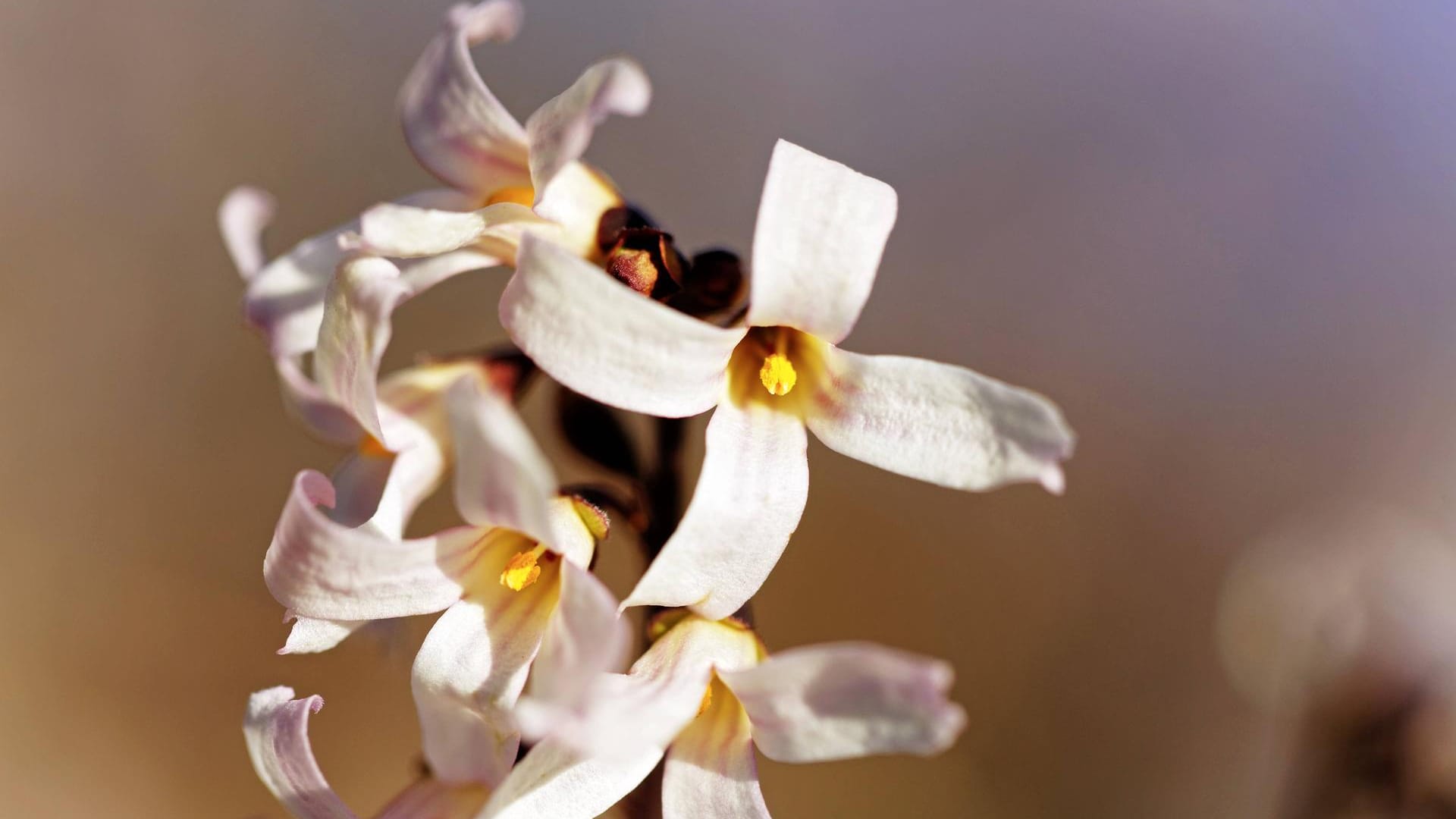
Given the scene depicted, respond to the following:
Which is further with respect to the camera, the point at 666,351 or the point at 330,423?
the point at 330,423

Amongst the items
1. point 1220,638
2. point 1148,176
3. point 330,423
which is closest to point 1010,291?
point 1148,176

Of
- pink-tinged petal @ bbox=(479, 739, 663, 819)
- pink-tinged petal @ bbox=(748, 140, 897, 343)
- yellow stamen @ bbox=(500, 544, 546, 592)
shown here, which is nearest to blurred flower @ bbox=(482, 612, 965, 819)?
pink-tinged petal @ bbox=(479, 739, 663, 819)

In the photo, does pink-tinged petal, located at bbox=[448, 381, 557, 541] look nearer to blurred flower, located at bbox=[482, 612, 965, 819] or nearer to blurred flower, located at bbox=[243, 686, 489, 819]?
blurred flower, located at bbox=[482, 612, 965, 819]

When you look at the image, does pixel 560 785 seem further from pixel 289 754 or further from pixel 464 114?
pixel 464 114

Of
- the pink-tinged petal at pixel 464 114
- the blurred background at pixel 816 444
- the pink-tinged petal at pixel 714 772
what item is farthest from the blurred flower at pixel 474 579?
the blurred background at pixel 816 444

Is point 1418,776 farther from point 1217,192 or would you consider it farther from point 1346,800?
point 1217,192

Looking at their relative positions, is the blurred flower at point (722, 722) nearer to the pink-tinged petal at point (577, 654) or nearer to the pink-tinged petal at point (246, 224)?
the pink-tinged petal at point (577, 654)
